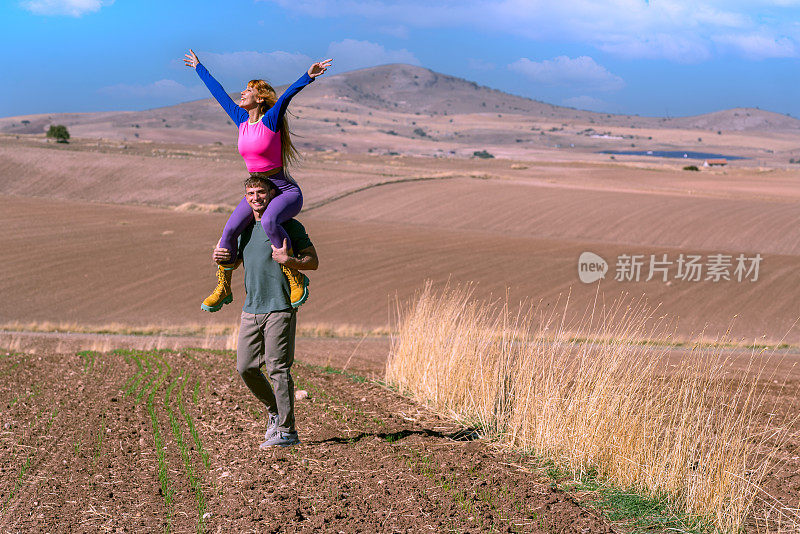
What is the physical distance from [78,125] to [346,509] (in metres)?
192

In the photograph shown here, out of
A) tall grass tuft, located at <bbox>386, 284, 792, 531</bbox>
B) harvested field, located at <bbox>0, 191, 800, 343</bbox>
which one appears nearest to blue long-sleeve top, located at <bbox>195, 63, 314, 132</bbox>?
tall grass tuft, located at <bbox>386, 284, 792, 531</bbox>

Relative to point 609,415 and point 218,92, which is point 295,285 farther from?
point 609,415

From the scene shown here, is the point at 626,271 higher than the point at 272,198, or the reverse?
the point at 272,198

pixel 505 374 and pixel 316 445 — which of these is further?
pixel 505 374

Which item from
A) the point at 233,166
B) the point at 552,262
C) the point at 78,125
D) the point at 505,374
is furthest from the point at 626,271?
the point at 78,125

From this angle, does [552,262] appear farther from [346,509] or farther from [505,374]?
[346,509]

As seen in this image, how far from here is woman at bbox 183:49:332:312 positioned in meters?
5.57

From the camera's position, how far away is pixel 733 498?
16.6 ft

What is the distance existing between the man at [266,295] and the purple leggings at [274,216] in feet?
0.18

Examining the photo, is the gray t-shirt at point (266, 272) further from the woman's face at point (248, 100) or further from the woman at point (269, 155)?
the woman's face at point (248, 100)

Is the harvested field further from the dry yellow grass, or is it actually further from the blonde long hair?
the blonde long hair

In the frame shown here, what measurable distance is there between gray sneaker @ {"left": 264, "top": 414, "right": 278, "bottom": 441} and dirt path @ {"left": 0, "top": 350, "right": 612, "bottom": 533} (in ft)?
0.49

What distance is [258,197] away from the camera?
18.5 feet

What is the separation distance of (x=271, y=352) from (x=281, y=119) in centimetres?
160
